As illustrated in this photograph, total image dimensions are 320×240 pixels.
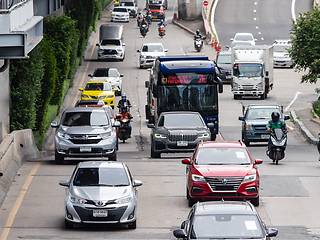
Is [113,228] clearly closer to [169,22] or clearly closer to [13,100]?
[13,100]

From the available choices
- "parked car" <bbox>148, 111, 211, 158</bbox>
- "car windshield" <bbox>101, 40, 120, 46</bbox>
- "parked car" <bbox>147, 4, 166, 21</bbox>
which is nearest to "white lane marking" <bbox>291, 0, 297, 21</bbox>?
"parked car" <bbox>147, 4, 166, 21</bbox>

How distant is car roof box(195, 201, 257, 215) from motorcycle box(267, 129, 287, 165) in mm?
11378

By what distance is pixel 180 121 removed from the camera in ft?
78.7

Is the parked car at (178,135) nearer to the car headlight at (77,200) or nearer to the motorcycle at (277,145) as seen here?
the motorcycle at (277,145)

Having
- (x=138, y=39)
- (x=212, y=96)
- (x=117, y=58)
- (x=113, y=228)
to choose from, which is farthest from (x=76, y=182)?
(x=138, y=39)

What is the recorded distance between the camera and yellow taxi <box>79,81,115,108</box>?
3803cm

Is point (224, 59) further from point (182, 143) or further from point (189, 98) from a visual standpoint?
point (182, 143)

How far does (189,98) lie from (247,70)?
16.0 meters

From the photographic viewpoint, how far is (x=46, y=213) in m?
15.2

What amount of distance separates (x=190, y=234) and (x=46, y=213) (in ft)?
19.7

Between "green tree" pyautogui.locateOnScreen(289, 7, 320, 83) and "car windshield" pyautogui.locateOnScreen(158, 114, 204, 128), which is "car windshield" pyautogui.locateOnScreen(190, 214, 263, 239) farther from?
"green tree" pyautogui.locateOnScreen(289, 7, 320, 83)

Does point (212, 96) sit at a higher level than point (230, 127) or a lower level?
higher

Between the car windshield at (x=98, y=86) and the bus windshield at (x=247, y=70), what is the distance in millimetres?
8632

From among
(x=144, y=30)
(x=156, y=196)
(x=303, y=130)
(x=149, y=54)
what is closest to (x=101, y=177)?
(x=156, y=196)
